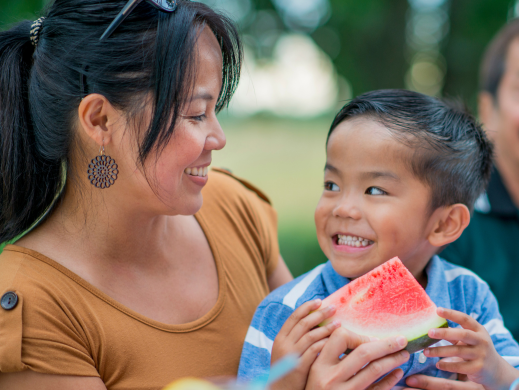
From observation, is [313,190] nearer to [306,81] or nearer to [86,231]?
[306,81]

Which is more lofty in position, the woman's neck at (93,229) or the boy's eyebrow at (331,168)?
the boy's eyebrow at (331,168)

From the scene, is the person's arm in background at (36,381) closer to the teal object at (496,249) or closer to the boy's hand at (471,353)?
the boy's hand at (471,353)

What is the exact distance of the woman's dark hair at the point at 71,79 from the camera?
1631mm

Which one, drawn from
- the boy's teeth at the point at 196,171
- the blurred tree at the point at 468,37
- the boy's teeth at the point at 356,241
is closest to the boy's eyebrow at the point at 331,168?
the boy's teeth at the point at 356,241

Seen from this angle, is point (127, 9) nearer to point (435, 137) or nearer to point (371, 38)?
point (435, 137)

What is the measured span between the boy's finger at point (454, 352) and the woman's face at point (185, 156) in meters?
0.94

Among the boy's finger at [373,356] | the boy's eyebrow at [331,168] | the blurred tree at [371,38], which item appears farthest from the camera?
the blurred tree at [371,38]

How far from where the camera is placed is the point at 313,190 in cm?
757

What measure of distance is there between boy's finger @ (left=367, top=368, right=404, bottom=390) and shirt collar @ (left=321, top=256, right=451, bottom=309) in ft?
1.32

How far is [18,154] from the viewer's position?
5.70 feet

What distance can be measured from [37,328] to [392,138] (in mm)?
1369

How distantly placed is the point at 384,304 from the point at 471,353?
309 mm

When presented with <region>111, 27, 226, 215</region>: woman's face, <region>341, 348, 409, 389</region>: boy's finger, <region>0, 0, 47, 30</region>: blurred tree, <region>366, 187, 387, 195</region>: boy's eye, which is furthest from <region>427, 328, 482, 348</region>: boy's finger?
<region>0, 0, 47, 30</region>: blurred tree

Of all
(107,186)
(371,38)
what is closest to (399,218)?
(107,186)
